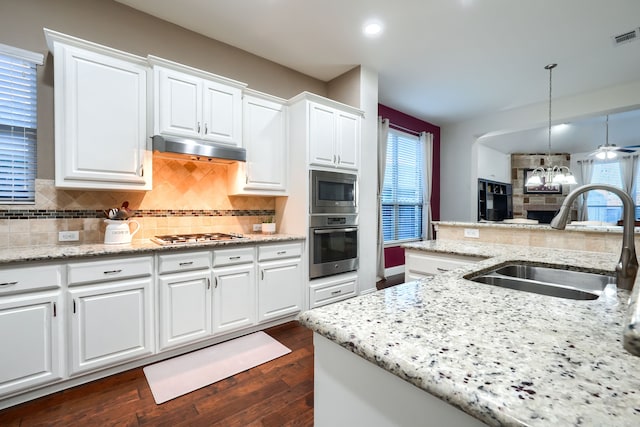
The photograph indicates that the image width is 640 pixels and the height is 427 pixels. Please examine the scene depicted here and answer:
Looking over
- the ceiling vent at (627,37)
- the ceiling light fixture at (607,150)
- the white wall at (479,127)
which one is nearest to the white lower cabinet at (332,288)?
the white wall at (479,127)

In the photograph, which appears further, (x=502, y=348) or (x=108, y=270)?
(x=108, y=270)

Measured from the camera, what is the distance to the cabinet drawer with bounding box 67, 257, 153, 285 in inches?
74.4

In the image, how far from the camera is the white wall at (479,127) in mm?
3988

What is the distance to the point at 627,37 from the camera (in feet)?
9.53

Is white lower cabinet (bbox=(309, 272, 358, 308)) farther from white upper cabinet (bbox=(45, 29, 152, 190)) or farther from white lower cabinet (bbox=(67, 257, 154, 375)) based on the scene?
white upper cabinet (bbox=(45, 29, 152, 190))

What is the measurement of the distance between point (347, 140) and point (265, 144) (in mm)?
958

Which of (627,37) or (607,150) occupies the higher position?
(627,37)

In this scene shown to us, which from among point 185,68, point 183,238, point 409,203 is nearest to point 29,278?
point 183,238

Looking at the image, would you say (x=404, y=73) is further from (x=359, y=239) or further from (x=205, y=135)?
(x=205, y=135)

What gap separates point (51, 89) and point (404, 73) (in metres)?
3.59

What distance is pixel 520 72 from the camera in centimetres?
368

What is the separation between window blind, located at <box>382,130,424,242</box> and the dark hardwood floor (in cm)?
339

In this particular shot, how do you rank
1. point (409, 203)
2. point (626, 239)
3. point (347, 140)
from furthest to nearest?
point (409, 203), point (347, 140), point (626, 239)

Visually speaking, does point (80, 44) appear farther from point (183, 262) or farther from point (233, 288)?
point (233, 288)
